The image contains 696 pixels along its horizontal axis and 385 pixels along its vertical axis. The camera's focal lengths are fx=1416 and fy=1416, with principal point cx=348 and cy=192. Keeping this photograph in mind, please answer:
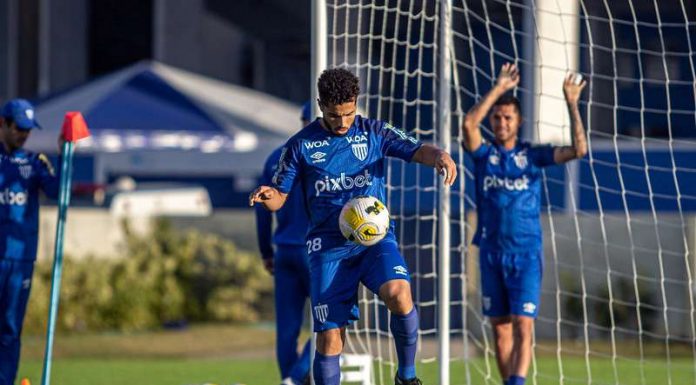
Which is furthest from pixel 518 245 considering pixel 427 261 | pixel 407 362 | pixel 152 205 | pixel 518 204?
pixel 152 205

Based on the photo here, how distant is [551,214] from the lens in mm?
14617

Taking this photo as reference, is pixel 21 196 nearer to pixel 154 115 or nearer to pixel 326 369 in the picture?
pixel 326 369

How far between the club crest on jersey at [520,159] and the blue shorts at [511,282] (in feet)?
1.92

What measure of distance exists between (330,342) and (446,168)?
3.76 feet

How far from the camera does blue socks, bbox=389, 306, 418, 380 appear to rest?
24.7 ft

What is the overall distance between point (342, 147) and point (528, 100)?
10.8m

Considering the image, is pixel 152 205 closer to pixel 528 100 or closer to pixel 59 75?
pixel 528 100

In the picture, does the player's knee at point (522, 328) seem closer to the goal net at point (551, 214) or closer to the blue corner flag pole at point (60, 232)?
the goal net at point (551, 214)

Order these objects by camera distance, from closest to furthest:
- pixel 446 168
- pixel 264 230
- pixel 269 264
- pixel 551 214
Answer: pixel 446 168, pixel 264 230, pixel 269 264, pixel 551 214

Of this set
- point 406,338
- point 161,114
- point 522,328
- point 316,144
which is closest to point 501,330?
point 522,328

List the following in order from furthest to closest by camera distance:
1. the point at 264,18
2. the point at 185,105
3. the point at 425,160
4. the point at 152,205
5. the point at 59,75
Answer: the point at 264,18 < the point at 59,75 < the point at 152,205 < the point at 185,105 < the point at 425,160

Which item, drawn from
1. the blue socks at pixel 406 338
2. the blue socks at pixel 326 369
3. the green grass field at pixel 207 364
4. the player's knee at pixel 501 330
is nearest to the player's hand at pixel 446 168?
the blue socks at pixel 406 338

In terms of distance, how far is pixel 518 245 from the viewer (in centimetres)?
938

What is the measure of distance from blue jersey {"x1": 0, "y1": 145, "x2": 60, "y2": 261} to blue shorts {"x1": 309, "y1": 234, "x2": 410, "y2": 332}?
2.63m
